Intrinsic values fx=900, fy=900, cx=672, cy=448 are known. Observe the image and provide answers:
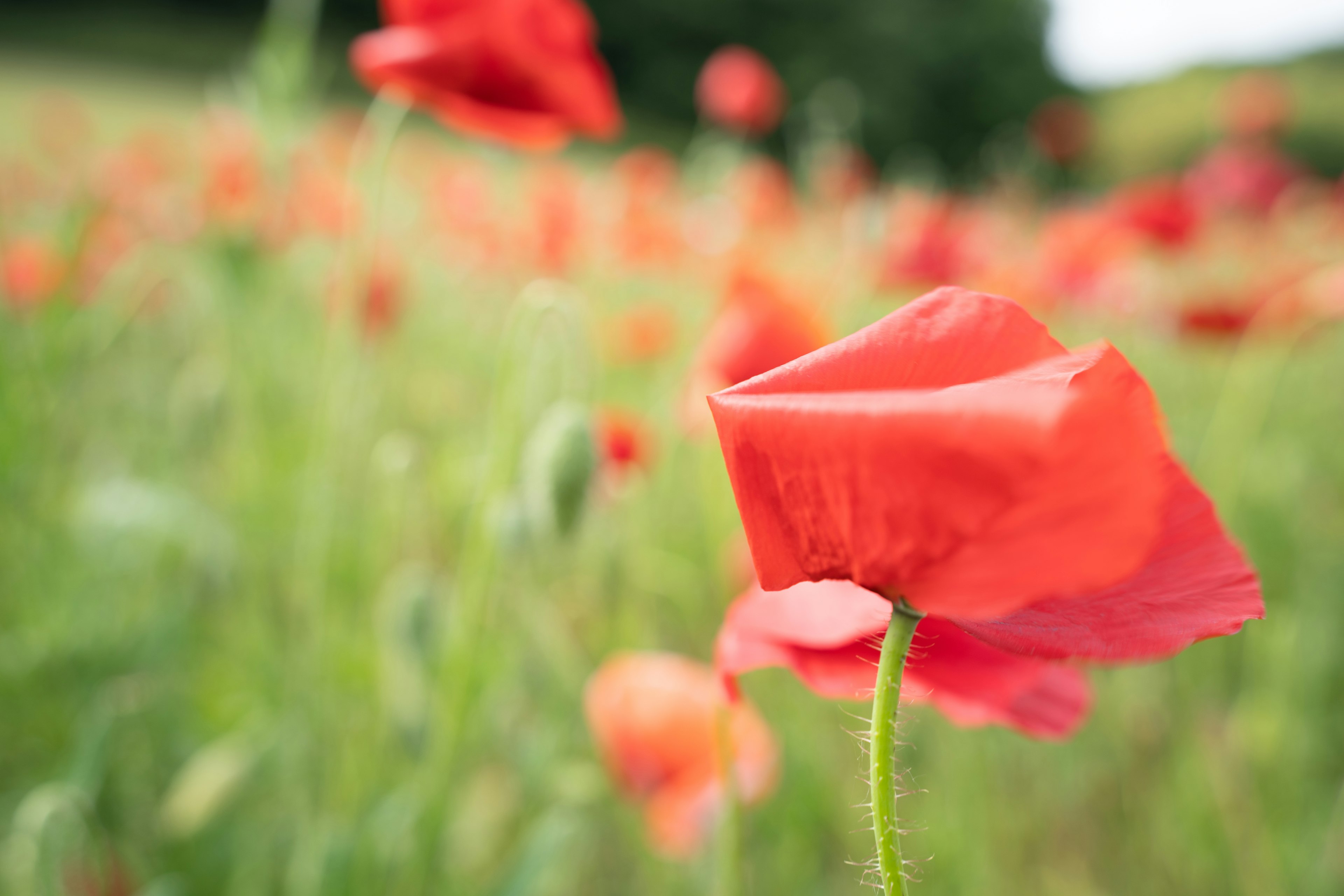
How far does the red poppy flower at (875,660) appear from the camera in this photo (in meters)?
0.26

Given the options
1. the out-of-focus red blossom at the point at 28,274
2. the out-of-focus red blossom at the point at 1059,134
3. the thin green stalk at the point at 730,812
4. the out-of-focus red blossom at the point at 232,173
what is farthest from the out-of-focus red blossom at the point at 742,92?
the thin green stalk at the point at 730,812

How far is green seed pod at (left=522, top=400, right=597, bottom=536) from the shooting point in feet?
1.61

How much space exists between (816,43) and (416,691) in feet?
43.3

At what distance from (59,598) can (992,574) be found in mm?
A: 827

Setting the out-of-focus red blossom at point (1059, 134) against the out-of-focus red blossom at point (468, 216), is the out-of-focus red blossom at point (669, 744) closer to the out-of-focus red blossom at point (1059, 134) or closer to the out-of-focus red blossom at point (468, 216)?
the out-of-focus red blossom at point (468, 216)

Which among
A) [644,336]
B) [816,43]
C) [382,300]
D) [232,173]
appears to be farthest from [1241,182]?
[816,43]

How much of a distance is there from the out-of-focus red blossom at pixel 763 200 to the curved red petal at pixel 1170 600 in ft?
5.18

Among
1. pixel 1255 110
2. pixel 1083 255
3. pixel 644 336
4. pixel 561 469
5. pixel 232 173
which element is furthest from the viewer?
pixel 1255 110

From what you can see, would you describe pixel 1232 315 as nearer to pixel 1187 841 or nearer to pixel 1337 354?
pixel 1187 841

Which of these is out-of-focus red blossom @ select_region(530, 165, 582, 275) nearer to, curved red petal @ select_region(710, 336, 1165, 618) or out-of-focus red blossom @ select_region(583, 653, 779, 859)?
out-of-focus red blossom @ select_region(583, 653, 779, 859)

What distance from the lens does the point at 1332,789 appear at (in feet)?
3.01

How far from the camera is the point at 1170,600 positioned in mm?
205

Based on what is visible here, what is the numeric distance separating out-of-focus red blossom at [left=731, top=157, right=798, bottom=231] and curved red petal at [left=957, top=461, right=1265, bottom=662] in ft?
5.18

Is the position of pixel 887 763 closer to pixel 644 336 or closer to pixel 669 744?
pixel 669 744
